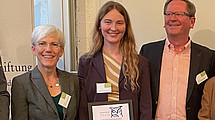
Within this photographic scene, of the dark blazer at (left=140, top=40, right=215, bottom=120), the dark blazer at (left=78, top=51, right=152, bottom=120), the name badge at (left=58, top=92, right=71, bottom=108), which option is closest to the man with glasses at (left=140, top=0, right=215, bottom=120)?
the dark blazer at (left=140, top=40, right=215, bottom=120)

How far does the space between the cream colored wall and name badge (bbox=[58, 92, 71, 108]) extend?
1360 mm

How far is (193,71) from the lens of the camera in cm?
229

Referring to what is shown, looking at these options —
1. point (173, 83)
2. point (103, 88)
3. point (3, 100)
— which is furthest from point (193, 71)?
point (3, 100)

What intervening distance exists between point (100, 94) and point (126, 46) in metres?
0.44

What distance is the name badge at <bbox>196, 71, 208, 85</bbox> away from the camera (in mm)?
2277

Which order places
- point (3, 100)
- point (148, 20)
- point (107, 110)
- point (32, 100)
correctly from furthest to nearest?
point (148, 20) < point (107, 110) < point (32, 100) < point (3, 100)

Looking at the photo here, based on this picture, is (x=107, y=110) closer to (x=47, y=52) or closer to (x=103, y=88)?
(x=103, y=88)

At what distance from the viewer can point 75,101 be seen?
2104mm

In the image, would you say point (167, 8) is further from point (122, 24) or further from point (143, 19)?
point (143, 19)

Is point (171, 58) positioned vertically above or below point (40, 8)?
below

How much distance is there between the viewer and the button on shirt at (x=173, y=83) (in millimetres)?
2273

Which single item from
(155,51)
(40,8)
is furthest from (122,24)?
(40,8)

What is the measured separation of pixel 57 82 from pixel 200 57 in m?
1.20

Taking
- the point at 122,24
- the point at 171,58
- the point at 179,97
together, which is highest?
the point at 122,24
